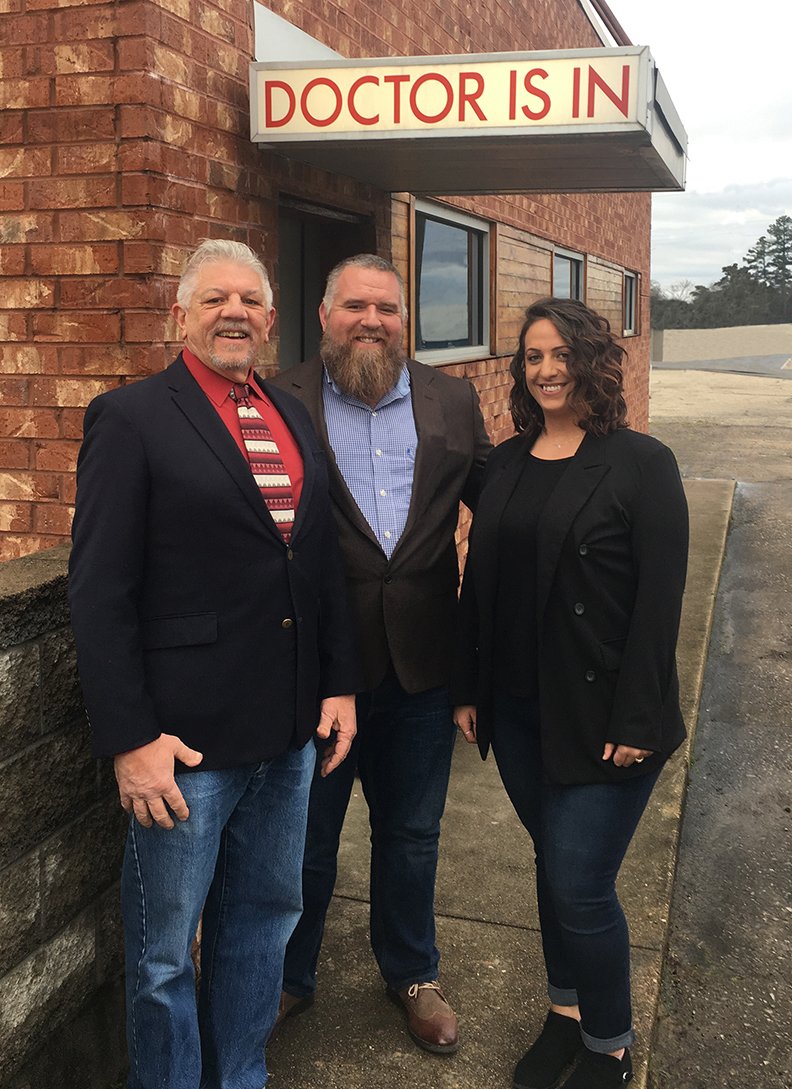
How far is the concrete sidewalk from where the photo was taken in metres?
2.99

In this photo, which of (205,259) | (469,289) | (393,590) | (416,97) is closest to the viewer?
(205,259)

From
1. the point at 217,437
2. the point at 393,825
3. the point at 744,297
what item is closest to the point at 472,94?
the point at 217,437

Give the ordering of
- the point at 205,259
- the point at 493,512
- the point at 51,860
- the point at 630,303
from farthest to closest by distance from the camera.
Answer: the point at 630,303, the point at 493,512, the point at 51,860, the point at 205,259

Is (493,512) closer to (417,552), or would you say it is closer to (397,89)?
(417,552)

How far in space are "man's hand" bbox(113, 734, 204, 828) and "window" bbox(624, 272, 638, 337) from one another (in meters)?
12.2

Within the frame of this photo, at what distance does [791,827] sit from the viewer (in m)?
4.65

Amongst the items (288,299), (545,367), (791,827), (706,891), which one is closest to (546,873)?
(545,367)

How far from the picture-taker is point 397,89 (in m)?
3.58

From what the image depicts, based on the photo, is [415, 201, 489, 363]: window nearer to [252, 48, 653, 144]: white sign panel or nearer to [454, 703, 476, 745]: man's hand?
[252, 48, 653, 144]: white sign panel

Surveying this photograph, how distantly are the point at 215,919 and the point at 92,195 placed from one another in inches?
82.7

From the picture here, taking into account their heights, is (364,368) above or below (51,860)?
above

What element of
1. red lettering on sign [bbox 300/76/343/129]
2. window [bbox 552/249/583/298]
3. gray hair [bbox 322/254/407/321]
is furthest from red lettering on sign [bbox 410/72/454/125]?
window [bbox 552/249/583/298]

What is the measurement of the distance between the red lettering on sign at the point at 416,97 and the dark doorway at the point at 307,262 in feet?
3.74

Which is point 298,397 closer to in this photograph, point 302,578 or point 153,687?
point 302,578
